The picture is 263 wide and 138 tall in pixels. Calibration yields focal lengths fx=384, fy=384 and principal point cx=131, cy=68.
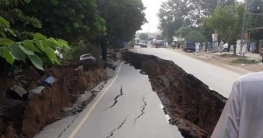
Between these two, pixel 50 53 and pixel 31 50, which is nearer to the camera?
pixel 31 50

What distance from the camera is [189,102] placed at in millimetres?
14820

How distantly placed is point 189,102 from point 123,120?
4410mm

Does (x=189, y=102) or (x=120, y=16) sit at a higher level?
(x=120, y=16)

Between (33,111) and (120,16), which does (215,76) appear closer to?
(33,111)

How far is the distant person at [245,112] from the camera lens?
64.0 inches

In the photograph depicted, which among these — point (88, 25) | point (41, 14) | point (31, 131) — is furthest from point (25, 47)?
point (88, 25)

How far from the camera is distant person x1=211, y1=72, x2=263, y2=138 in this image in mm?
1626

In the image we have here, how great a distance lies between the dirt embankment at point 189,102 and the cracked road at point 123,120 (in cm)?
42

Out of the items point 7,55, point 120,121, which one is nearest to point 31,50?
point 7,55

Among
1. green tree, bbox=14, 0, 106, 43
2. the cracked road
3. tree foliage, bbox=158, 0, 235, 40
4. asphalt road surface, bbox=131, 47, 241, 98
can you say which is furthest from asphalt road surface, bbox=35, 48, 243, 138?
tree foliage, bbox=158, 0, 235, 40

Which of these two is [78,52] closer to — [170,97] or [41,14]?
[170,97]

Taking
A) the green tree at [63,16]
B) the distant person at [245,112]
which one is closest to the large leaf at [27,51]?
the distant person at [245,112]

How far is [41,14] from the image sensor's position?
12852 millimetres

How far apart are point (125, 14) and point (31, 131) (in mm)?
25422
